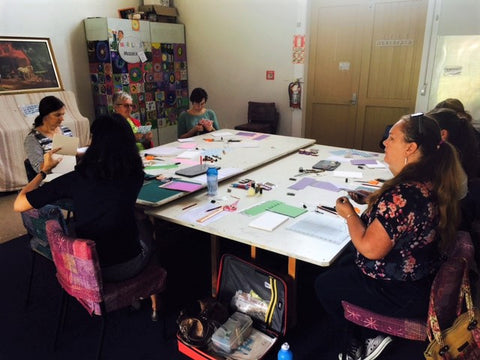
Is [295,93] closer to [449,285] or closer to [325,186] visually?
[325,186]

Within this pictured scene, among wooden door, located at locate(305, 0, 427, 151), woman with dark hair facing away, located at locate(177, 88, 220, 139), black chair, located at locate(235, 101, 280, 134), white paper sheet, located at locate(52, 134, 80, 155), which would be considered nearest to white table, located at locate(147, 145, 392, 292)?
white paper sheet, located at locate(52, 134, 80, 155)

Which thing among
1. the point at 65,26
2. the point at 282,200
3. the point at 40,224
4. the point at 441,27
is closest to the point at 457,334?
the point at 282,200

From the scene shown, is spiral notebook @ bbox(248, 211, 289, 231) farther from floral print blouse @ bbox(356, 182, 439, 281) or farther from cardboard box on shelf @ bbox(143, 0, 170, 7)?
cardboard box on shelf @ bbox(143, 0, 170, 7)

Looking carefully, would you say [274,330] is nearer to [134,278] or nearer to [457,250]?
[134,278]

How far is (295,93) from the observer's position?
5395 millimetres

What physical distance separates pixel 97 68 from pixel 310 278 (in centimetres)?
409

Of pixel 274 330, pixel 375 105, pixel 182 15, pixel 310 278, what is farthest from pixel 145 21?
pixel 274 330

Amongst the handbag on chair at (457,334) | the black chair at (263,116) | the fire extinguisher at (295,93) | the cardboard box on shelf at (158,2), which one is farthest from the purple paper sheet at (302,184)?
the cardboard box on shelf at (158,2)

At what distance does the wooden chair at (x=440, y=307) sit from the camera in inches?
57.8

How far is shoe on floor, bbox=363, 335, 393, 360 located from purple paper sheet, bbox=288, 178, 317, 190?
1.00m

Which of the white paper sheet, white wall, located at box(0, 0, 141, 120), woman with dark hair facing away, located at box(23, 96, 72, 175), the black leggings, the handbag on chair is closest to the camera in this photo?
the handbag on chair

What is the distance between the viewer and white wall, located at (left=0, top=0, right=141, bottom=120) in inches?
177

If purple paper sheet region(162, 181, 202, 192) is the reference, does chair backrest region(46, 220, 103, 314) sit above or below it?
below

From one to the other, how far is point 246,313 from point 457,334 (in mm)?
994
